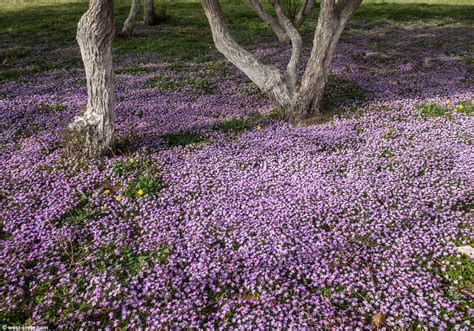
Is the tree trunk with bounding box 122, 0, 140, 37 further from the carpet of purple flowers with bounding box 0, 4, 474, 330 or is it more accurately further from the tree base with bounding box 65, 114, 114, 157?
the tree base with bounding box 65, 114, 114, 157

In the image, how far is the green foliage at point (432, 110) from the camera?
952 cm

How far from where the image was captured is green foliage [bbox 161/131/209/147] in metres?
8.75

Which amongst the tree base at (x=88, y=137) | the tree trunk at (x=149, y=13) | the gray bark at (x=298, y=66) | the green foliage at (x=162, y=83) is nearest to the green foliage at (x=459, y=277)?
the gray bark at (x=298, y=66)

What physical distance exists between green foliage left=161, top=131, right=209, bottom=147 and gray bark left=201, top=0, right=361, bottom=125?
2.53 meters

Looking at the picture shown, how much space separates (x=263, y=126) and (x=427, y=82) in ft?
Answer: 24.8

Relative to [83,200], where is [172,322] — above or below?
below

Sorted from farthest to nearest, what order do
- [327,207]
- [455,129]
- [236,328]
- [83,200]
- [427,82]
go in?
[427,82] < [455,129] < [83,200] < [327,207] < [236,328]

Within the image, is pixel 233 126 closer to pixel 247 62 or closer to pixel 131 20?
pixel 247 62

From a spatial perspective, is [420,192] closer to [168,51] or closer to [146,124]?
[146,124]

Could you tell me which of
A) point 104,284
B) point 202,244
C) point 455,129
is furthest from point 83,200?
point 455,129

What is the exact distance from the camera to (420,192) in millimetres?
6328

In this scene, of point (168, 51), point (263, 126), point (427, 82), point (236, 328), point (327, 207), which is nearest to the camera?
point (236, 328)

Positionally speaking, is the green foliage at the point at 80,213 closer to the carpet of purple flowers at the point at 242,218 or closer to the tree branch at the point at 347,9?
the carpet of purple flowers at the point at 242,218

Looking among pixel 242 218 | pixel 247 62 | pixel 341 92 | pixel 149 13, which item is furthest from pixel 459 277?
pixel 149 13
